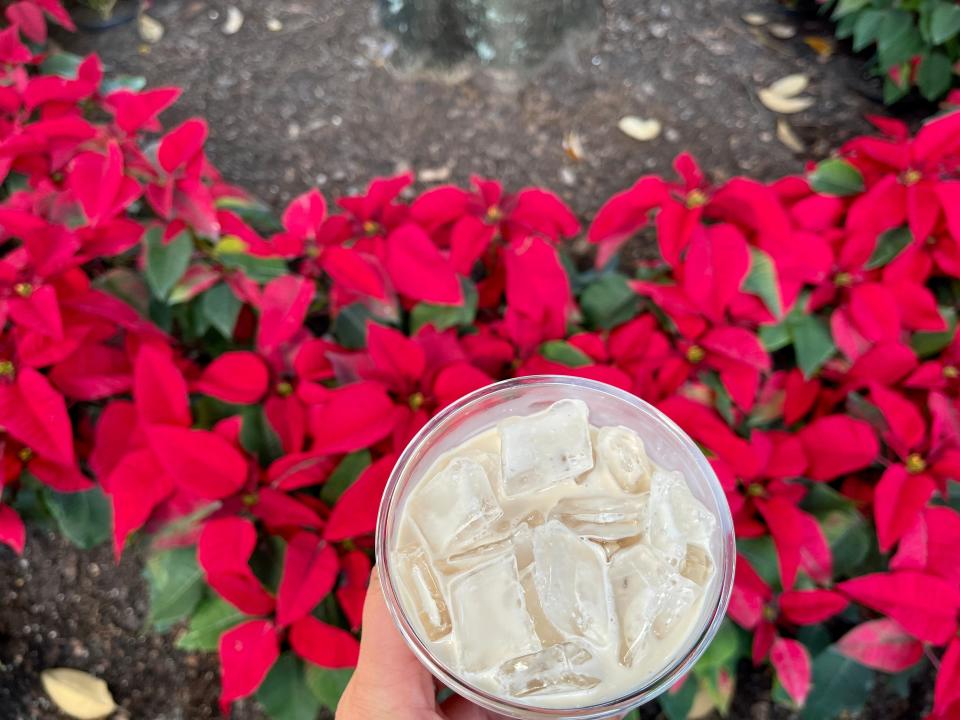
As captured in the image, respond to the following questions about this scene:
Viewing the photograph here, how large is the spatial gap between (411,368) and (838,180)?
0.70 meters

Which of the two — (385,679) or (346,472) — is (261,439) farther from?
(385,679)

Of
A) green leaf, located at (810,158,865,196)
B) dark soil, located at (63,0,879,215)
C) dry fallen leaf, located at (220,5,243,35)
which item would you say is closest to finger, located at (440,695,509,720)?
green leaf, located at (810,158,865,196)

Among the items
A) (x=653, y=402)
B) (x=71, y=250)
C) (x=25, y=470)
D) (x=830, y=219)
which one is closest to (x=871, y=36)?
(x=830, y=219)

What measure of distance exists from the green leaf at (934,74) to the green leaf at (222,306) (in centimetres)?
139

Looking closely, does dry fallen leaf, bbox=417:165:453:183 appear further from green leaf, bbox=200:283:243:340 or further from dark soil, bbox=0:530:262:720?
dark soil, bbox=0:530:262:720

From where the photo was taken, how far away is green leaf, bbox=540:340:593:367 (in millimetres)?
965

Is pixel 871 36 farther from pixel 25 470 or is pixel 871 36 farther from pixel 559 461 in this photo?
pixel 25 470

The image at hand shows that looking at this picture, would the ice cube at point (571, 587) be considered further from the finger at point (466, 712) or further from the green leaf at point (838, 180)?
the green leaf at point (838, 180)

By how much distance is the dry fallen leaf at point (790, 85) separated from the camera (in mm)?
1588

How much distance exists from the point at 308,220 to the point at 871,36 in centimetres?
121

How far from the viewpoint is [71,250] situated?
0.91 m

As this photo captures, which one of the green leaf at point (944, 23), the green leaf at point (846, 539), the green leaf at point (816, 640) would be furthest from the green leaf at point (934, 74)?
the green leaf at point (816, 640)

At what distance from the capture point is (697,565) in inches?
29.3

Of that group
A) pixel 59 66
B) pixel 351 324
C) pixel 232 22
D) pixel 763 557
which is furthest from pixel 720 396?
pixel 232 22
